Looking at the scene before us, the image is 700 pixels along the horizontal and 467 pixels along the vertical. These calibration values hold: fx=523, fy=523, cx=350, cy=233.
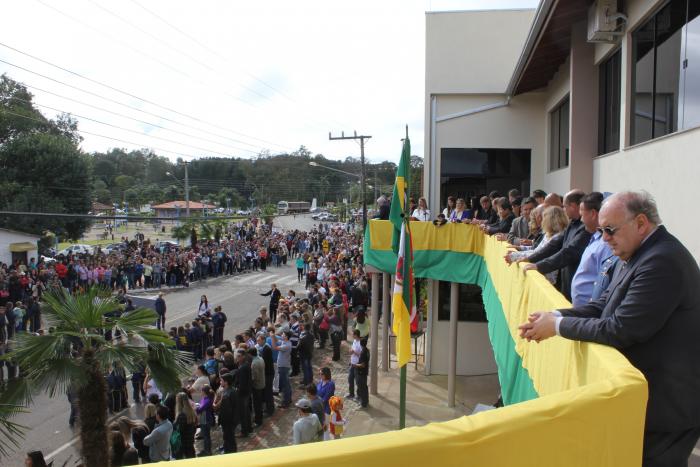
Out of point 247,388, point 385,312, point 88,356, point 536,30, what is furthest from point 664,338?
point 385,312

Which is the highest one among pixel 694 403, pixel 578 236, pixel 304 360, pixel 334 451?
pixel 578 236

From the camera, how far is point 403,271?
768 centimetres

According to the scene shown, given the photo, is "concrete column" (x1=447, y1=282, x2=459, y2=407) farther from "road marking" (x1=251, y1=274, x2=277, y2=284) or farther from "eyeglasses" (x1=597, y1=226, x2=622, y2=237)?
"road marking" (x1=251, y1=274, x2=277, y2=284)

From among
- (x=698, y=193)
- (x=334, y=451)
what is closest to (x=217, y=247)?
(x=698, y=193)

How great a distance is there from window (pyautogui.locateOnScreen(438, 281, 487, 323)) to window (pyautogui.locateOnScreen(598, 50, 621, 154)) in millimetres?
6462

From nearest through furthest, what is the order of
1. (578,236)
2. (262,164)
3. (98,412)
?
1. (578,236)
2. (98,412)
3. (262,164)

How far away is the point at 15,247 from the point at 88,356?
25.4 m

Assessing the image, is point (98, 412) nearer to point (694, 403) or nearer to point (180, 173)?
point (694, 403)

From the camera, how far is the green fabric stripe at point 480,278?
212 inches

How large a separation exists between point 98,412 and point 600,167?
8.46m

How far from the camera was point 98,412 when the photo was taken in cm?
668

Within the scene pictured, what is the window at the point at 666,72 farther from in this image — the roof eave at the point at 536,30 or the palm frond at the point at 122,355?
the palm frond at the point at 122,355

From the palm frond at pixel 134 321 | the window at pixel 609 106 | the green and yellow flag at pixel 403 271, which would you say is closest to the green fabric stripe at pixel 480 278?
the green and yellow flag at pixel 403 271

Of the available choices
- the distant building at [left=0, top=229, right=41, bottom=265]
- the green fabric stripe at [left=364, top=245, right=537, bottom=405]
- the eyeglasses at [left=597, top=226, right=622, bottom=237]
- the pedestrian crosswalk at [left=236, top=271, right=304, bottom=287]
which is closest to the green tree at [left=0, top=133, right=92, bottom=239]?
the distant building at [left=0, top=229, right=41, bottom=265]
